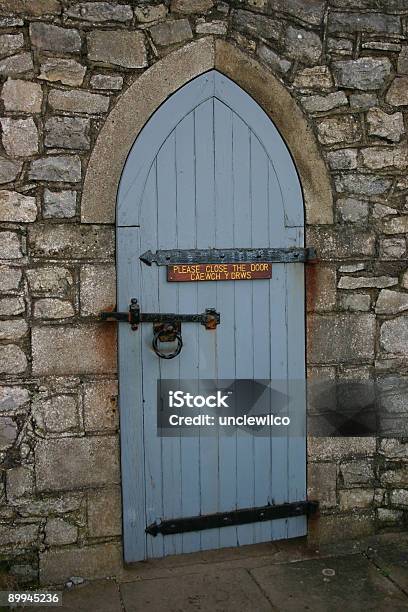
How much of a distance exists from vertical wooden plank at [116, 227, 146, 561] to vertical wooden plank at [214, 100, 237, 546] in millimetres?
466

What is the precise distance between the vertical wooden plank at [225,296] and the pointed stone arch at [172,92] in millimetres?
233

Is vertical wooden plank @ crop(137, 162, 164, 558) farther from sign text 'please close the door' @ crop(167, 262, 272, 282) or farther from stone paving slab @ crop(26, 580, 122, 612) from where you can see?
stone paving slab @ crop(26, 580, 122, 612)

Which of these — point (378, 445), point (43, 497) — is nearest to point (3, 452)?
point (43, 497)

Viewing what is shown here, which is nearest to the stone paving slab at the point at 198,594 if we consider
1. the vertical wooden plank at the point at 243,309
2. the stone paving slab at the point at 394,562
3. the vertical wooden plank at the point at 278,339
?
the vertical wooden plank at the point at 243,309

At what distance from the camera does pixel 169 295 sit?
11.8 ft

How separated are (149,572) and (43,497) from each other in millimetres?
731

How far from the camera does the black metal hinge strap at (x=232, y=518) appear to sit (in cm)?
364

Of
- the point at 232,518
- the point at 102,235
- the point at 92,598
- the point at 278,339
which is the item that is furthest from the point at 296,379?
the point at 92,598

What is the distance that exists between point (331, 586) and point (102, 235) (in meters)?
2.24

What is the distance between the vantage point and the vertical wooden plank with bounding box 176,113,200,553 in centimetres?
357

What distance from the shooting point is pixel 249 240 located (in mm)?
3666

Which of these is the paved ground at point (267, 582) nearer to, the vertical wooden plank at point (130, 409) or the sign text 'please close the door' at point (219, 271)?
the vertical wooden plank at point (130, 409)

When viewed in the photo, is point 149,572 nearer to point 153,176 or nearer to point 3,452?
point 3,452

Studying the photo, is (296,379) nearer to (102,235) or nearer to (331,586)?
(331,586)
